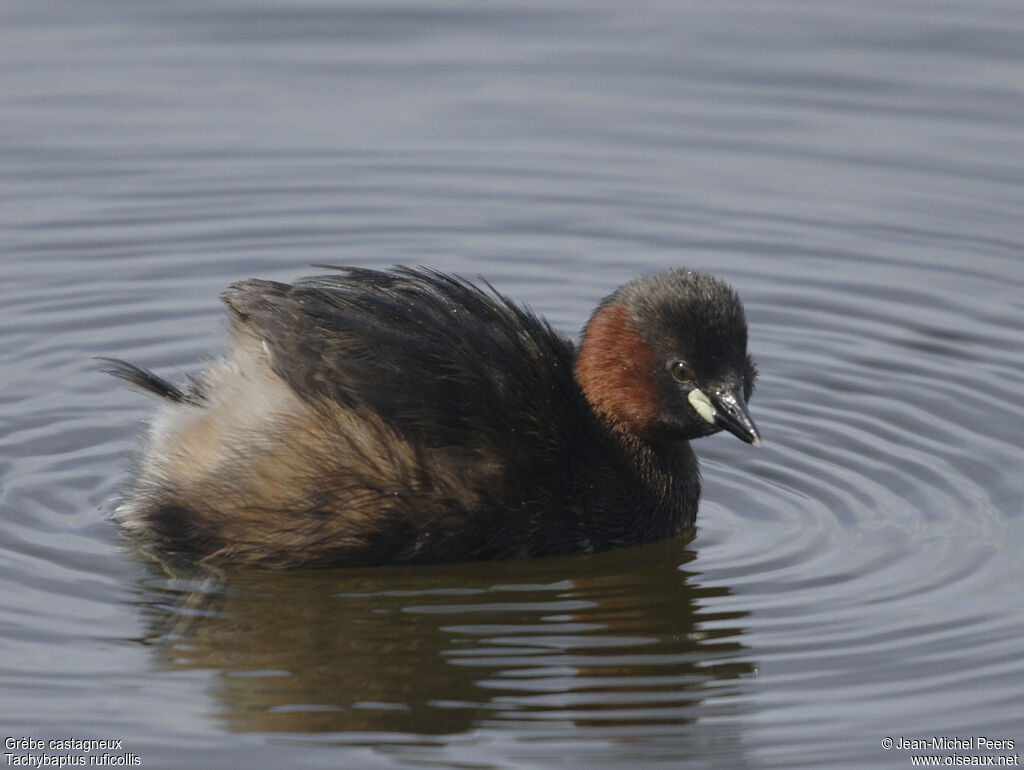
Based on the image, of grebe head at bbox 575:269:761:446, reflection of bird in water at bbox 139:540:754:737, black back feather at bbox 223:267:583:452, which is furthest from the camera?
grebe head at bbox 575:269:761:446

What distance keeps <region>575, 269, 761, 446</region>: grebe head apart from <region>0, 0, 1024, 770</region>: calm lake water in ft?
1.68

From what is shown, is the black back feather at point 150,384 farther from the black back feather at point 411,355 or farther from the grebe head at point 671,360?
the grebe head at point 671,360

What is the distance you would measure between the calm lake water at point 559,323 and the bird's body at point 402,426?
0.55ft

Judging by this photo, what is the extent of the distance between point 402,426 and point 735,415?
4.09 feet

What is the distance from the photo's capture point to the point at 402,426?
22.2 ft

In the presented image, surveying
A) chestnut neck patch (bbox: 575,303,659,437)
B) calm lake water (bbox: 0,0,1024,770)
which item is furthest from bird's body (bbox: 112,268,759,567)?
calm lake water (bbox: 0,0,1024,770)

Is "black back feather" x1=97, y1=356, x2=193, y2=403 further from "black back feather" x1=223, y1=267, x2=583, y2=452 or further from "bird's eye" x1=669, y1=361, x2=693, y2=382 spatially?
"bird's eye" x1=669, y1=361, x2=693, y2=382

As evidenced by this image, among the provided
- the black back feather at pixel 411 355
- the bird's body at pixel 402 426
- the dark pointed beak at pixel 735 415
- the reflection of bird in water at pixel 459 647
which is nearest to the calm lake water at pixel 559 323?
the reflection of bird in water at pixel 459 647

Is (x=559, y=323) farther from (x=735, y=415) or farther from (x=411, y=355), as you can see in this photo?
(x=411, y=355)

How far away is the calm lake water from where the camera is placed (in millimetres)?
6016

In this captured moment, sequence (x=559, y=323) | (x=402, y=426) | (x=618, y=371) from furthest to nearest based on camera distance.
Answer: (x=559, y=323)
(x=618, y=371)
(x=402, y=426)

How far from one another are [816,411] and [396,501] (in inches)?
94.2

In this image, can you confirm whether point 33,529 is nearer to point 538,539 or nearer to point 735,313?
point 538,539

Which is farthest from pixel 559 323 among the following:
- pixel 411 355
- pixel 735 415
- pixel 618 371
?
pixel 411 355
